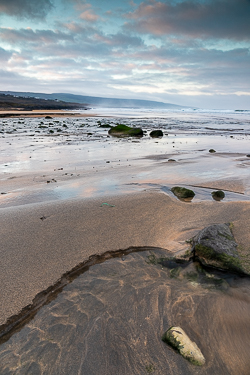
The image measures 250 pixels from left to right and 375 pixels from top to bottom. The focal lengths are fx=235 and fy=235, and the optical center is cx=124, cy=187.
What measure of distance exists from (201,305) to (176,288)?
28 centimetres

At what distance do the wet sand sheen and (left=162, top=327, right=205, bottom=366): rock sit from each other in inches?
1.6

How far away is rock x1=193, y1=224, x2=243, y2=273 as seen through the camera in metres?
2.53

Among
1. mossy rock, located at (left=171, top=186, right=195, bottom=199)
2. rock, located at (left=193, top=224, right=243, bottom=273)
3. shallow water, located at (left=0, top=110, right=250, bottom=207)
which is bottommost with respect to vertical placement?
shallow water, located at (left=0, top=110, right=250, bottom=207)

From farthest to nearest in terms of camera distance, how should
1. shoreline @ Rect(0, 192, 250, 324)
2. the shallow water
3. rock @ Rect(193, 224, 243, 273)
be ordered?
the shallow water, rock @ Rect(193, 224, 243, 273), shoreline @ Rect(0, 192, 250, 324)

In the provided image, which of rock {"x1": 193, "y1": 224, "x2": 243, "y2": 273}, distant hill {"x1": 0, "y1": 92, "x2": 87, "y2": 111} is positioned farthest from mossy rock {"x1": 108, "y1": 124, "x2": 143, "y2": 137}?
distant hill {"x1": 0, "y1": 92, "x2": 87, "y2": 111}

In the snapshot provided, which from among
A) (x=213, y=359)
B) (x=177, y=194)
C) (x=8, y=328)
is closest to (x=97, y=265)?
(x=8, y=328)

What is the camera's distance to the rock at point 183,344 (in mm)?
1671

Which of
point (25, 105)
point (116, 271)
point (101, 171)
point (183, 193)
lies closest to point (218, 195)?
point (183, 193)

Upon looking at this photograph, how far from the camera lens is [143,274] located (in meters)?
2.53

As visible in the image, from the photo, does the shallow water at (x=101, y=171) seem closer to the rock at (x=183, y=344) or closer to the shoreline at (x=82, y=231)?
the shoreline at (x=82, y=231)

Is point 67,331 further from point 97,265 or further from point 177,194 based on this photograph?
point 177,194

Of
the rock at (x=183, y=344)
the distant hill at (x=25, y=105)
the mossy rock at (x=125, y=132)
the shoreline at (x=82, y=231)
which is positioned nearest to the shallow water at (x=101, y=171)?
the shoreline at (x=82, y=231)

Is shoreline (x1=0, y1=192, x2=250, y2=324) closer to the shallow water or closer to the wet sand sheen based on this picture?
the wet sand sheen

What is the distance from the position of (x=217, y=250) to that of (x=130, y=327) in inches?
50.9
